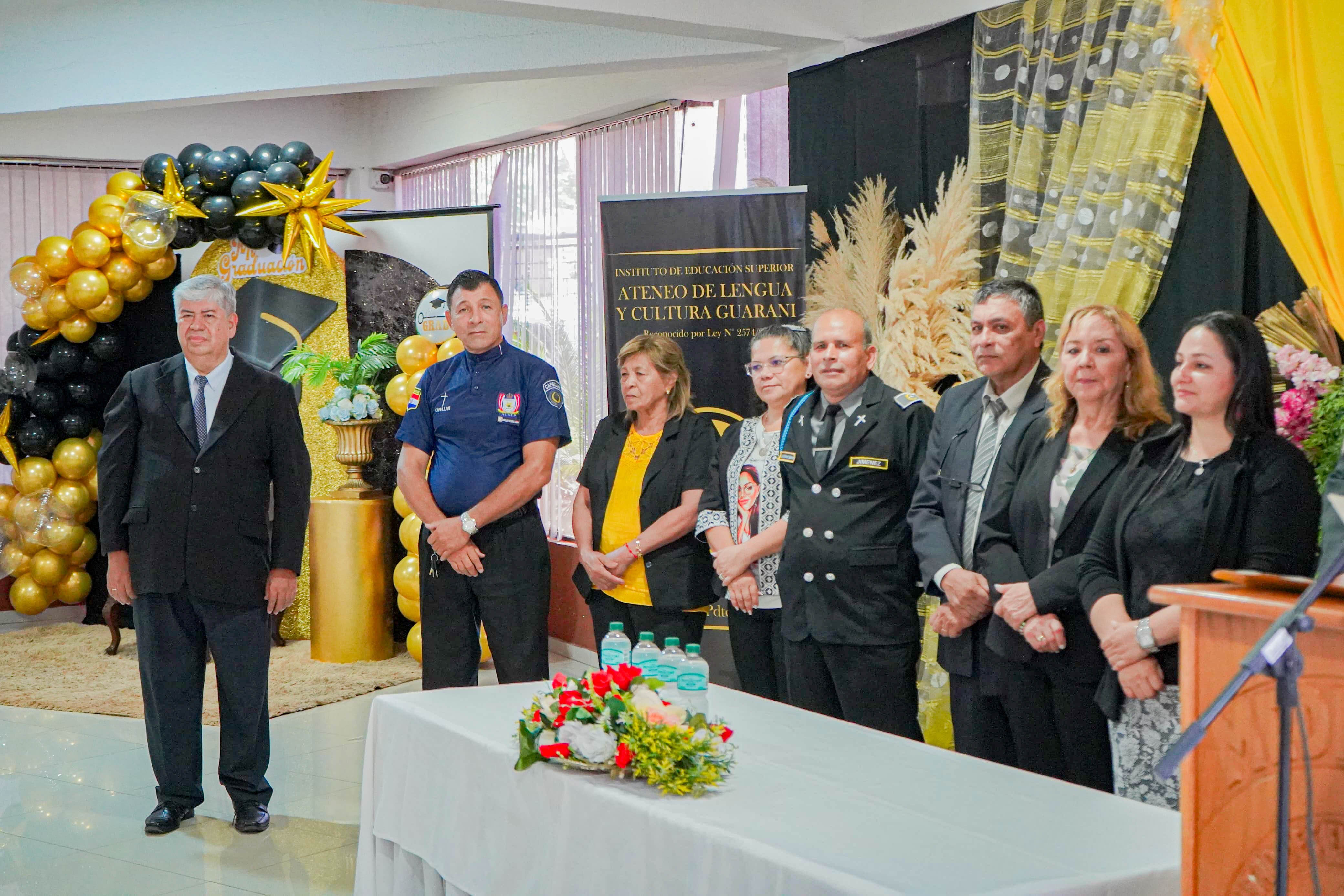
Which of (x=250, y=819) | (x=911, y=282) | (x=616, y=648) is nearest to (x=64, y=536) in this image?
(x=250, y=819)

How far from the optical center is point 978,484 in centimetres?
276

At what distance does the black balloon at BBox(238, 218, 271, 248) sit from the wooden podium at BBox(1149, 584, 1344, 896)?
5283mm

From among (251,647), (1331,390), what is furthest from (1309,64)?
(251,647)

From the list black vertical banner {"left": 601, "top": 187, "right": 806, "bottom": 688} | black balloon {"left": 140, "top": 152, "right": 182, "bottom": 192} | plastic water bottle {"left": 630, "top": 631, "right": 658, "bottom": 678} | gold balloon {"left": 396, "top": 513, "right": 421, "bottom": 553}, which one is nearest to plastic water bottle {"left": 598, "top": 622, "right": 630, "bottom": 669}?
plastic water bottle {"left": 630, "top": 631, "right": 658, "bottom": 678}

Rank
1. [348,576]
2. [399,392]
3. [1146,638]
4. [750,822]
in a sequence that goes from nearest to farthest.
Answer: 1. [750,822]
2. [1146,638]
3. [399,392]
4. [348,576]

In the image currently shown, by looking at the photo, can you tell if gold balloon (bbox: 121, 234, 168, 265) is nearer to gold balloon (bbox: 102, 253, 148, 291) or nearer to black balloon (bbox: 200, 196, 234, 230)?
gold balloon (bbox: 102, 253, 148, 291)

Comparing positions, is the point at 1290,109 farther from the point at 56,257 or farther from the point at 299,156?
the point at 56,257

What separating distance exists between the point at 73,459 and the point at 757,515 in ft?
14.0

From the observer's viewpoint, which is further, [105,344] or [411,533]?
[105,344]

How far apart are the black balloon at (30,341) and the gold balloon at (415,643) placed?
241 centimetres

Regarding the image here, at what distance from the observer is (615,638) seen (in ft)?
8.14

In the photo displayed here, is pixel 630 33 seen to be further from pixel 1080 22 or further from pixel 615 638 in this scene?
pixel 615 638

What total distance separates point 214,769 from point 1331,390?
354cm

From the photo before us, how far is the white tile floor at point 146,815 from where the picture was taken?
10.2 ft
